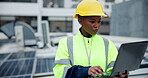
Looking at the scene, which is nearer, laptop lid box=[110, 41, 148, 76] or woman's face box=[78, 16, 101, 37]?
laptop lid box=[110, 41, 148, 76]

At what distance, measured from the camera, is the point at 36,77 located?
346 cm

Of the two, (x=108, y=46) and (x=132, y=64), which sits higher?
(x=108, y=46)

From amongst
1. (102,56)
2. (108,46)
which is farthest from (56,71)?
(108,46)

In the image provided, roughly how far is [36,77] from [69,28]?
2255 centimetres

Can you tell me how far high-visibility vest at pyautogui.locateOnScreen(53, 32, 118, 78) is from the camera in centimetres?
146

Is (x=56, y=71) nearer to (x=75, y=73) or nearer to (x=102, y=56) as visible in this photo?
(x=75, y=73)

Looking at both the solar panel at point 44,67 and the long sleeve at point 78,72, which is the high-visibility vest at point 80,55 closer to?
the long sleeve at point 78,72

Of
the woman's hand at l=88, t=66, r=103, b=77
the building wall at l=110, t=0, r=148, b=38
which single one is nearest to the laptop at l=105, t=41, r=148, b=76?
the woman's hand at l=88, t=66, r=103, b=77

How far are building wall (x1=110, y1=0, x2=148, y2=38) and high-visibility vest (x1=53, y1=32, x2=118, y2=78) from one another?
11.4m

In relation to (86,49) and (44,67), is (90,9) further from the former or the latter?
(44,67)

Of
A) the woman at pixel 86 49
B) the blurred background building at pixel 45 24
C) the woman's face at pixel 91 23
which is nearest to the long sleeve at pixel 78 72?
the woman at pixel 86 49

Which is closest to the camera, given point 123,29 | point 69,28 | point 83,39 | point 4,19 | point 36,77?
Result: point 83,39

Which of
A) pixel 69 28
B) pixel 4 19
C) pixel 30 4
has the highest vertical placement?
pixel 30 4

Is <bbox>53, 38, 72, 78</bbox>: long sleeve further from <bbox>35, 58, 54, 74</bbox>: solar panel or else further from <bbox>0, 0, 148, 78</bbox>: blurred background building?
<bbox>35, 58, 54, 74</bbox>: solar panel
